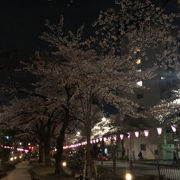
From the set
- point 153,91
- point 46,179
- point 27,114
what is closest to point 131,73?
point 46,179

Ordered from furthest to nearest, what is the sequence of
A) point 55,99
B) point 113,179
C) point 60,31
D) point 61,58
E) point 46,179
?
point 55,99, point 61,58, point 60,31, point 46,179, point 113,179

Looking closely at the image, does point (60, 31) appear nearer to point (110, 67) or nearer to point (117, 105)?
point (110, 67)

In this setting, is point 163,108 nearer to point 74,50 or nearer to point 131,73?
point 131,73

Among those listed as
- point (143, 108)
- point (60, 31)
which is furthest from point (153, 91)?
point (60, 31)

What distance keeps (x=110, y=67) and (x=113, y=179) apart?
7.77 metres

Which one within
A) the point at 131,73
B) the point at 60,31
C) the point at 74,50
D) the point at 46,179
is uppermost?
the point at 60,31

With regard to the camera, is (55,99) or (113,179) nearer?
(113,179)

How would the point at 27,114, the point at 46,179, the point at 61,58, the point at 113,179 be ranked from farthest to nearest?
1. the point at 27,114
2. the point at 61,58
3. the point at 46,179
4. the point at 113,179

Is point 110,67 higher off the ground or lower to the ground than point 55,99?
higher

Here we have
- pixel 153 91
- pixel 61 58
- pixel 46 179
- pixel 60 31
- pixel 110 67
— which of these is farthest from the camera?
pixel 153 91

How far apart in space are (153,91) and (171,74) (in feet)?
17.2

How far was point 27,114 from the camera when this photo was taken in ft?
73.9

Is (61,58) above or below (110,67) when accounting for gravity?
above

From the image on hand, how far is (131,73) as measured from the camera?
16.3 meters
